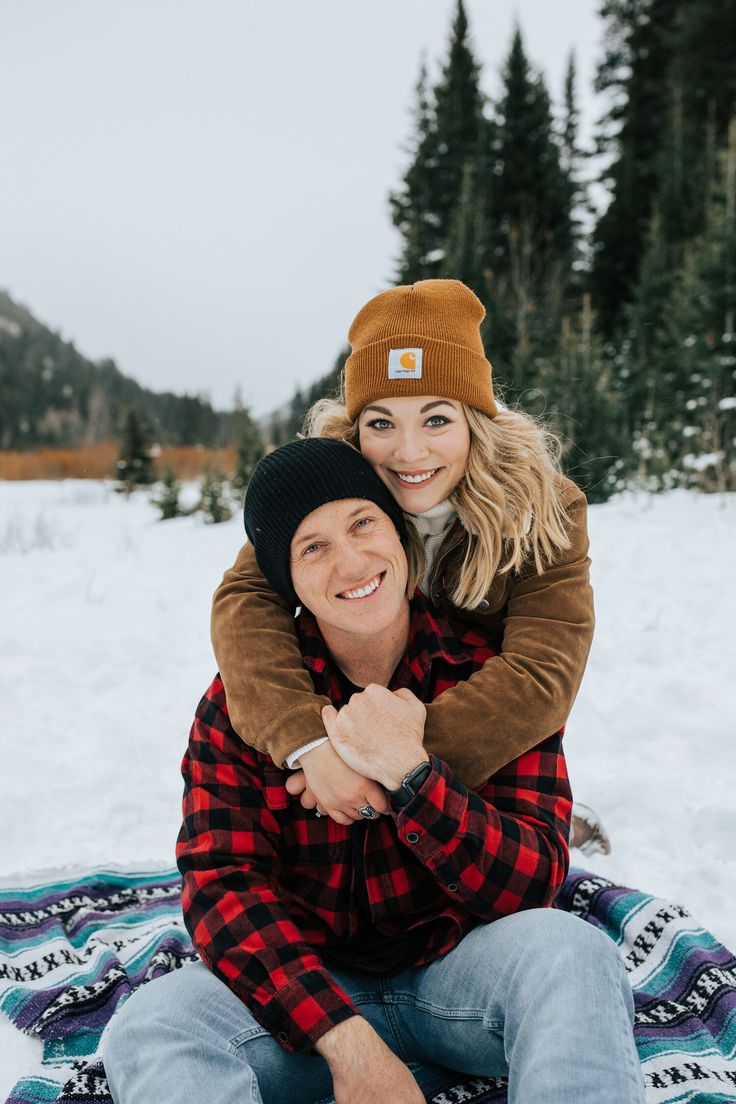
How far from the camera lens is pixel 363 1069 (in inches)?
56.2

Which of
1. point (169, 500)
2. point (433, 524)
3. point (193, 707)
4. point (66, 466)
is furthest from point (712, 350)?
point (66, 466)

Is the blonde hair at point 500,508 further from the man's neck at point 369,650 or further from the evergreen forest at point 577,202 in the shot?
the evergreen forest at point 577,202

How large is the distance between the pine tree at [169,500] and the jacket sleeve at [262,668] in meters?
11.4

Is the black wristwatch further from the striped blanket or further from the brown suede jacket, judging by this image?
the striped blanket

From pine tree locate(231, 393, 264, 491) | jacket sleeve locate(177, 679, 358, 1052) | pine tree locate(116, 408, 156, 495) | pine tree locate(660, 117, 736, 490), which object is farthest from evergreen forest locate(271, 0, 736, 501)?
jacket sleeve locate(177, 679, 358, 1052)

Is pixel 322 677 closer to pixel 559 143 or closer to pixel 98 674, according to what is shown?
pixel 98 674

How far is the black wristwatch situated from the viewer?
158 centimetres

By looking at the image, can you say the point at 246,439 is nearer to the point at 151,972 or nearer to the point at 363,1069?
the point at 151,972

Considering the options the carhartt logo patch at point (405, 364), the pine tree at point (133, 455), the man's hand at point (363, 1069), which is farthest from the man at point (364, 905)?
the pine tree at point (133, 455)

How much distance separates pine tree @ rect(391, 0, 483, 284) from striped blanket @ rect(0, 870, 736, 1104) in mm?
27375

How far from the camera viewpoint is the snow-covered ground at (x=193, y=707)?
3.14 metres

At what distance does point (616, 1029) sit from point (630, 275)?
2722 centimetres

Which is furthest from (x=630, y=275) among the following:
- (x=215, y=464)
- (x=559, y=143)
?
(x=215, y=464)

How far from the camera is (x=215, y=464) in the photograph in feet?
41.7
